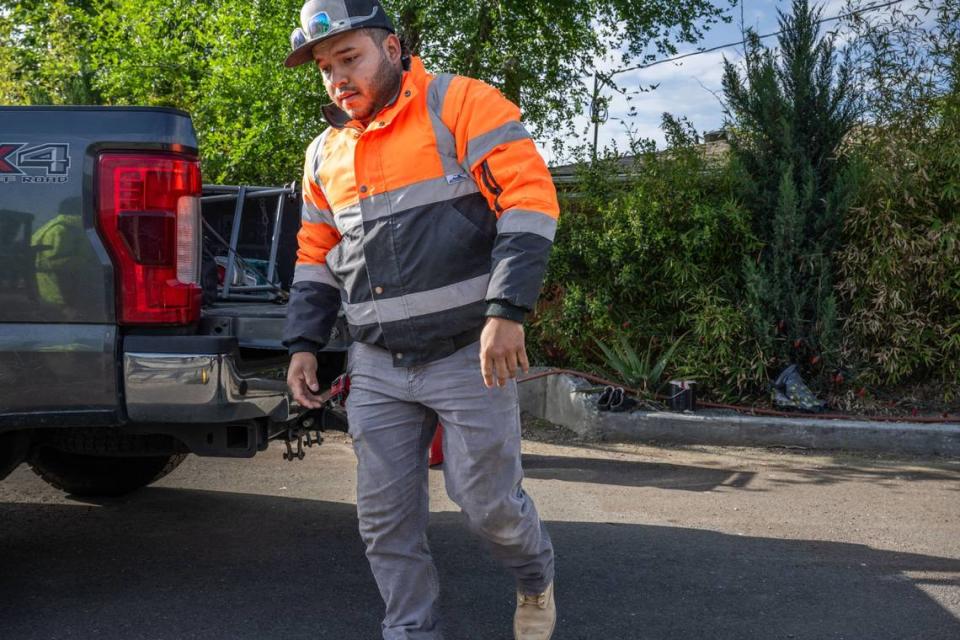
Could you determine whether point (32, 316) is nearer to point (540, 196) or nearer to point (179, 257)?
→ point (179, 257)

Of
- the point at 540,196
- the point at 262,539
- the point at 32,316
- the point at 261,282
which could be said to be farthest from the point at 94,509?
the point at 540,196

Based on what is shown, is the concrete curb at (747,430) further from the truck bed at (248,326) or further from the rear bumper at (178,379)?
the rear bumper at (178,379)

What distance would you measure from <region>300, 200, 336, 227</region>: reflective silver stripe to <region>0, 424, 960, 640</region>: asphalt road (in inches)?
52.3

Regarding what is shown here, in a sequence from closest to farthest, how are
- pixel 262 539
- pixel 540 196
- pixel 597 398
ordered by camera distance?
pixel 540 196 → pixel 262 539 → pixel 597 398

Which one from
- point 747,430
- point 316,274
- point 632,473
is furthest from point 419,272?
point 747,430

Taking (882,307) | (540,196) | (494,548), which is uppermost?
(540,196)

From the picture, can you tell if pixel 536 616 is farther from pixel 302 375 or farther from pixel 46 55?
pixel 46 55

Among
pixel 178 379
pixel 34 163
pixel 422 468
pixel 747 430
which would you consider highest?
pixel 34 163

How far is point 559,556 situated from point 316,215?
1.88m

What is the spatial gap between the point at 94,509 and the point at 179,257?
215 centimetres

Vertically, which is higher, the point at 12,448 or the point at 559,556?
the point at 12,448

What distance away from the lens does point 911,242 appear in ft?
23.8

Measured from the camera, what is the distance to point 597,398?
727 centimetres

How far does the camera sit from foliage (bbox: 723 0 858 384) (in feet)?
24.4
